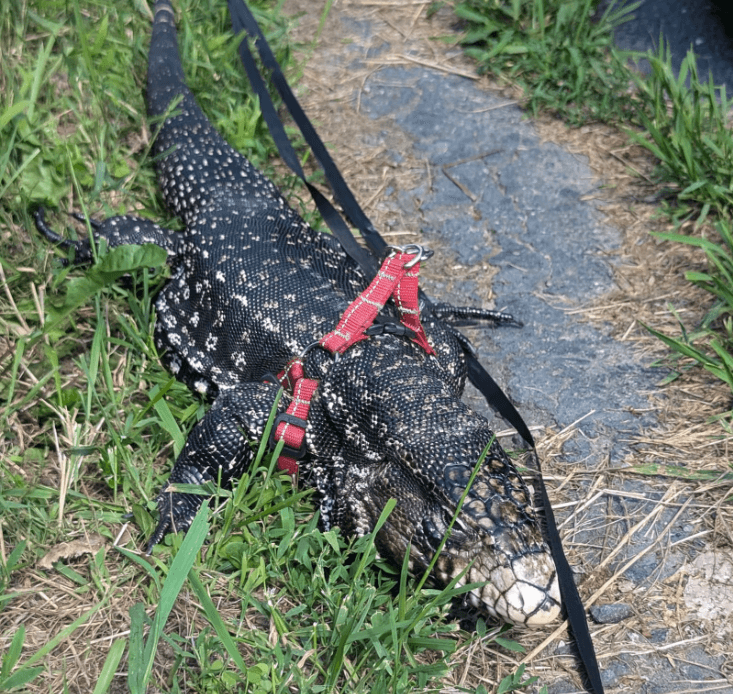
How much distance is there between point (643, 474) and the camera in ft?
11.0

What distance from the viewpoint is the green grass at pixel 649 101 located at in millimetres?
3945

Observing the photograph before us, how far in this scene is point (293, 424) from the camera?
310 cm

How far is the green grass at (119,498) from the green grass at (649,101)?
6.44ft

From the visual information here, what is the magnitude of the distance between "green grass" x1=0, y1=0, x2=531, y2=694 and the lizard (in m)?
0.12

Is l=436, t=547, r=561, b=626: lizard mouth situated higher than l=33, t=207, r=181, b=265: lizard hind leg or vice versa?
l=33, t=207, r=181, b=265: lizard hind leg

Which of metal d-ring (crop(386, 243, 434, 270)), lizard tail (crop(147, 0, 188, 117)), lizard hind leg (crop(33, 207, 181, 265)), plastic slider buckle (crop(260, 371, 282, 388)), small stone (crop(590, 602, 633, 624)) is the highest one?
lizard tail (crop(147, 0, 188, 117))

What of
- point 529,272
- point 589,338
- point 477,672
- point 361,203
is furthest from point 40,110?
point 477,672

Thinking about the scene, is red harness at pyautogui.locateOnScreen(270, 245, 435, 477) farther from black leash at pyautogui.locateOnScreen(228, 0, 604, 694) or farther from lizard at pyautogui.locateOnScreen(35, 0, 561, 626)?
black leash at pyautogui.locateOnScreen(228, 0, 604, 694)

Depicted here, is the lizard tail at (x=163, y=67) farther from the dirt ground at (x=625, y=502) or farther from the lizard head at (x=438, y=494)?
the lizard head at (x=438, y=494)

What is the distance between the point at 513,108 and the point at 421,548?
3.70 meters

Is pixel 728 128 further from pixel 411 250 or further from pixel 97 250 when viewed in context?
pixel 97 250

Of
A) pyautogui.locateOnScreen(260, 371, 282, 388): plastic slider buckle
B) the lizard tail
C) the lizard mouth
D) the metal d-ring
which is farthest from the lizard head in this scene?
the lizard tail

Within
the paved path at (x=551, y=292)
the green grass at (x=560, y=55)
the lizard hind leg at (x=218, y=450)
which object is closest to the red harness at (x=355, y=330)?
the lizard hind leg at (x=218, y=450)

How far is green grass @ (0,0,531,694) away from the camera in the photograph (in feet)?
8.29
